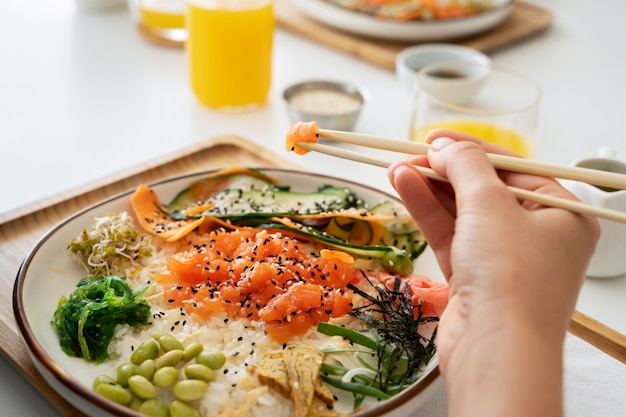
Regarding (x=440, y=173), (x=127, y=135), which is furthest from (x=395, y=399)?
(x=127, y=135)

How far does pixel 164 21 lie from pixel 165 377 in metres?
2.46

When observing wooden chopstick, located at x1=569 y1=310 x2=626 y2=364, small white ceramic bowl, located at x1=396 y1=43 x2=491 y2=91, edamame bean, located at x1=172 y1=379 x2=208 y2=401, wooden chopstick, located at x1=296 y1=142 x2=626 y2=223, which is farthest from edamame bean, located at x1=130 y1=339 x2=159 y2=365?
small white ceramic bowl, located at x1=396 y1=43 x2=491 y2=91

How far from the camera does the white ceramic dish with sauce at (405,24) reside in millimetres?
3389

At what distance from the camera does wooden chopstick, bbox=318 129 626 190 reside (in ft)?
4.67

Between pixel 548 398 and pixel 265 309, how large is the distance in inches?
28.2

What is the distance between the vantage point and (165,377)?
4.87 feet

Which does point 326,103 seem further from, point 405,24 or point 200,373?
point 200,373

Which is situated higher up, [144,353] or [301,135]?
[301,135]

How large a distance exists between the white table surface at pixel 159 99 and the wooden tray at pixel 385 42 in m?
0.06

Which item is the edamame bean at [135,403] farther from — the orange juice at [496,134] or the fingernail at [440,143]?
the orange juice at [496,134]

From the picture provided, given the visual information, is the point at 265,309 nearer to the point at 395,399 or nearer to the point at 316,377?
the point at 316,377

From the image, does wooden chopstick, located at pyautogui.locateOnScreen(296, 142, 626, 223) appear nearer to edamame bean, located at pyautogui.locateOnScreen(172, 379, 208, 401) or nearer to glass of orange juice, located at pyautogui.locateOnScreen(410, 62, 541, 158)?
edamame bean, located at pyautogui.locateOnScreen(172, 379, 208, 401)

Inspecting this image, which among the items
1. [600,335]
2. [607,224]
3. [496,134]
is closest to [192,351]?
[600,335]

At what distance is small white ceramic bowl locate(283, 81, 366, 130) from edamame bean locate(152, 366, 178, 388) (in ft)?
4.76
